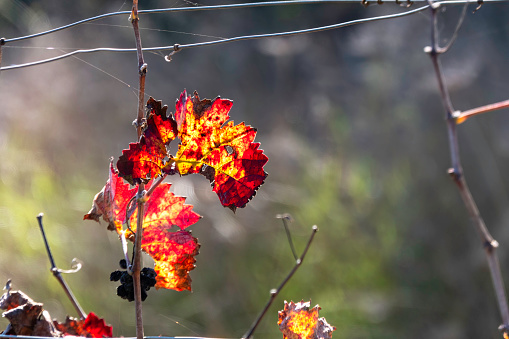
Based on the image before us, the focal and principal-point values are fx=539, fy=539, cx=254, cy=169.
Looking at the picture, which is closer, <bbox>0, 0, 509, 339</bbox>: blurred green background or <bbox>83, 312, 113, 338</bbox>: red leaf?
<bbox>83, 312, 113, 338</bbox>: red leaf

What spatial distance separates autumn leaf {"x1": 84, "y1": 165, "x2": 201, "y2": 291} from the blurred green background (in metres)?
1.16

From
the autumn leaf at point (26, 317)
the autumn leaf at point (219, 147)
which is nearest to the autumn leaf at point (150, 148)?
the autumn leaf at point (219, 147)

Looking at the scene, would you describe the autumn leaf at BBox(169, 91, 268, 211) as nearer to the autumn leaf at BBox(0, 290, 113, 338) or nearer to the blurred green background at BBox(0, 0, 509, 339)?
the autumn leaf at BBox(0, 290, 113, 338)

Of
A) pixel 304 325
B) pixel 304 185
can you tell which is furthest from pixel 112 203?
pixel 304 185

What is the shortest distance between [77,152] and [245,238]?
0.67 metres

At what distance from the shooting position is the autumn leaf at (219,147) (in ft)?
1.05

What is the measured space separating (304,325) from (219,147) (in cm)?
13

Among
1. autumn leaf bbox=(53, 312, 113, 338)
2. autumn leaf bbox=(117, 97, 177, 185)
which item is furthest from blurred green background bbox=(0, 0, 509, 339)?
autumn leaf bbox=(117, 97, 177, 185)

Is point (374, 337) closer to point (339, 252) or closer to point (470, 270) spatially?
point (339, 252)

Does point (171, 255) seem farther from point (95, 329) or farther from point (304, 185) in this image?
point (304, 185)

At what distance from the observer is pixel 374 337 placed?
1653mm

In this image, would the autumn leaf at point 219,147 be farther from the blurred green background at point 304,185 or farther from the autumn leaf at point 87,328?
the blurred green background at point 304,185

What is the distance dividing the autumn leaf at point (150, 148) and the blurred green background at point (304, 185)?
1.22 m

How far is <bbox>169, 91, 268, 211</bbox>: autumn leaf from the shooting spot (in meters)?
0.32
